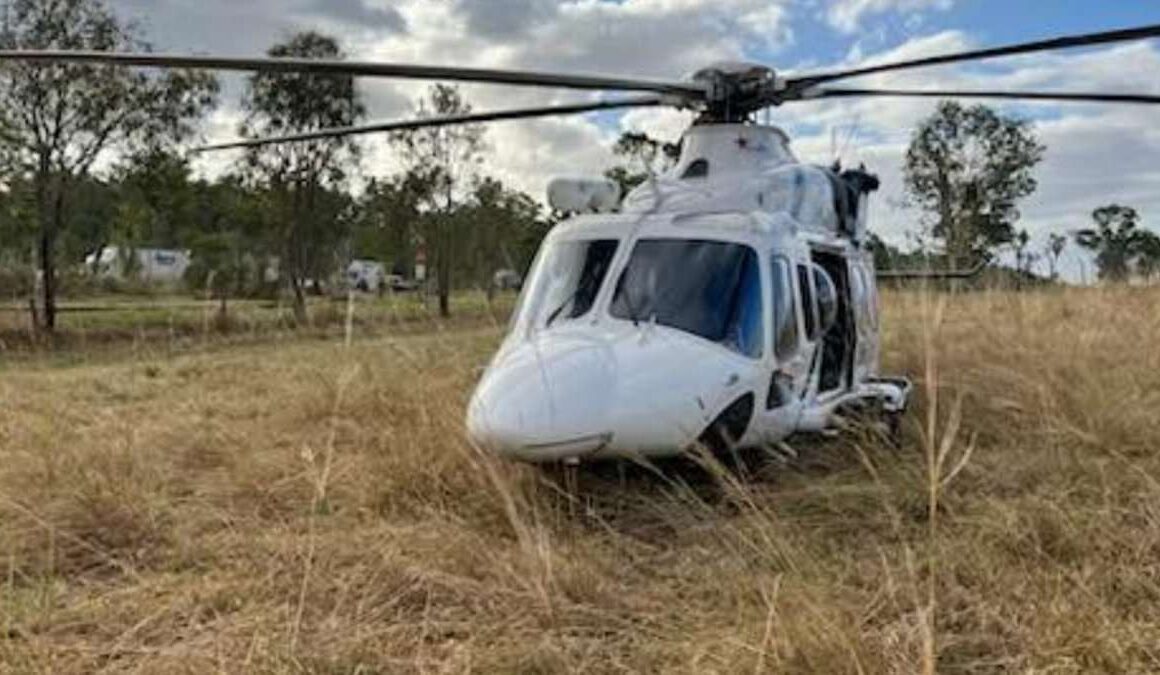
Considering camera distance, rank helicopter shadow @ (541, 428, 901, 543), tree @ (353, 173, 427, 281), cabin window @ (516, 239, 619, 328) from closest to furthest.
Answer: helicopter shadow @ (541, 428, 901, 543) < cabin window @ (516, 239, 619, 328) < tree @ (353, 173, 427, 281)

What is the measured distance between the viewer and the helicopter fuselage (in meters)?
5.29

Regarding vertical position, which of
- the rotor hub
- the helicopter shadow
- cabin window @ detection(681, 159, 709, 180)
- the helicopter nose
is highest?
the rotor hub

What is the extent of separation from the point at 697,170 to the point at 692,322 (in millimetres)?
2094

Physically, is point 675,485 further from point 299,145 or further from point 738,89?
point 299,145

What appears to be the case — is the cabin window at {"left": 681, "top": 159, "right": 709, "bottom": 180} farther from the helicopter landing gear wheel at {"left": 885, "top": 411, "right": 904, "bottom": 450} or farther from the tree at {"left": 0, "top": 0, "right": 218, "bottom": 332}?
the tree at {"left": 0, "top": 0, "right": 218, "bottom": 332}

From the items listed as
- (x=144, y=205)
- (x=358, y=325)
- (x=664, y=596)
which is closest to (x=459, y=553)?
(x=664, y=596)

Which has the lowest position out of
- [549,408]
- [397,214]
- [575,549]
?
[575,549]

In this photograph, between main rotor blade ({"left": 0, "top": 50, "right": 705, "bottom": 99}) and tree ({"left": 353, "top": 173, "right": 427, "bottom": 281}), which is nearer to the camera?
main rotor blade ({"left": 0, "top": 50, "right": 705, "bottom": 99})

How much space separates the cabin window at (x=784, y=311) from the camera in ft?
21.2

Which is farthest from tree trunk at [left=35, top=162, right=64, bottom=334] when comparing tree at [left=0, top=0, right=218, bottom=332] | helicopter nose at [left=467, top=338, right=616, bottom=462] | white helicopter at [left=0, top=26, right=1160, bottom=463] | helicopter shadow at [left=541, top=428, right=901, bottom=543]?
helicopter nose at [left=467, top=338, right=616, bottom=462]

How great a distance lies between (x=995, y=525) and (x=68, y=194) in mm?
21346

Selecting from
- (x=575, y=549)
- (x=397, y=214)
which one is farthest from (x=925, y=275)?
(x=397, y=214)

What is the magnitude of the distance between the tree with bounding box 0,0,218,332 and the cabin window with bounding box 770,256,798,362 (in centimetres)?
1719

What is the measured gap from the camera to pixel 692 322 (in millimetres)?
6070
